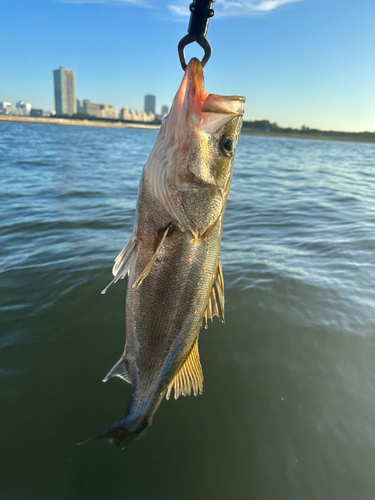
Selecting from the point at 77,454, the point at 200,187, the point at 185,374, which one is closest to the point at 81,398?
the point at 77,454

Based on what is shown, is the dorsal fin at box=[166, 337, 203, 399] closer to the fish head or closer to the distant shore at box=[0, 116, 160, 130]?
the fish head

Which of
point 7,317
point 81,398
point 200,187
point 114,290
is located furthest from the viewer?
point 114,290

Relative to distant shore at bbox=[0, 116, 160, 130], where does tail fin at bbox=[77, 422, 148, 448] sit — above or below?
below

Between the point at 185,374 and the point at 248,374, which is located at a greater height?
the point at 185,374

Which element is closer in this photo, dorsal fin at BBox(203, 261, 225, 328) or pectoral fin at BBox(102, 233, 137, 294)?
pectoral fin at BBox(102, 233, 137, 294)

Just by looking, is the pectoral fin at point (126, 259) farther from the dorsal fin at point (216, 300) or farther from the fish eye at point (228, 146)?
the fish eye at point (228, 146)

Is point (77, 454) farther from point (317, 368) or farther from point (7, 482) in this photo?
point (317, 368)

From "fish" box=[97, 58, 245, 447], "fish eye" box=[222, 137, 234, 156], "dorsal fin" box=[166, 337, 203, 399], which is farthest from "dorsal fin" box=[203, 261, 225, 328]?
"fish eye" box=[222, 137, 234, 156]
